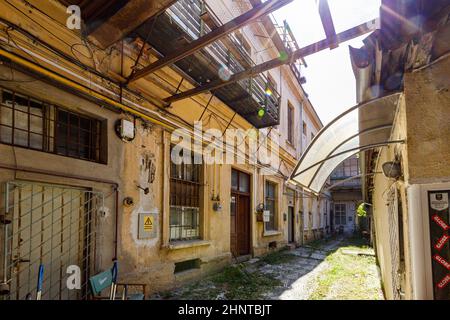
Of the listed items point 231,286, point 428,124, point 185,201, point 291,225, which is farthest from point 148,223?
point 291,225

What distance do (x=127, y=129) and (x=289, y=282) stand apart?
16.9 ft

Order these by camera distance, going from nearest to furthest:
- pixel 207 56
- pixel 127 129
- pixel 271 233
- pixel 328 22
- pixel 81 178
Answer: pixel 328 22 → pixel 81 178 → pixel 127 129 → pixel 207 56 → pixel 271 233

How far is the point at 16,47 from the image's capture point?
353cm

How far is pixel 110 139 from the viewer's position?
481 cm

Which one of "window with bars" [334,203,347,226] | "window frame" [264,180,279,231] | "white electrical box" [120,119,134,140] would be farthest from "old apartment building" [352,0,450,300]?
"window with bars" [334,203,347,226]

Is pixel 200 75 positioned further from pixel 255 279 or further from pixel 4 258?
pixel 255 279

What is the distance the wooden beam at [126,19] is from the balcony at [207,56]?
61cm

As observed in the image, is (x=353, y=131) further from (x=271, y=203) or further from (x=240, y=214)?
(x=271, y=203)

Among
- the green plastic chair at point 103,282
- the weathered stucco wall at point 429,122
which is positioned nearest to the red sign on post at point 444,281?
the weathered stucco wall at point 429,122

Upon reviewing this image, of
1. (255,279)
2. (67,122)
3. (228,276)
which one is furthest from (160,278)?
(67,122)

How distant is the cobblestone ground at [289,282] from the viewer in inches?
235

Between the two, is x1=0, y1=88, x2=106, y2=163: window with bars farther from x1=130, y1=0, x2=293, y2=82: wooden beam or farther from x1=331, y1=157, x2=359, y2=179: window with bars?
x1=331, y1=157, x2=359, y2=179: window with bars

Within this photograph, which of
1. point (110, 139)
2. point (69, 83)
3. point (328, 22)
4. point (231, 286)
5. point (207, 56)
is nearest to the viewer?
point (328, 22)

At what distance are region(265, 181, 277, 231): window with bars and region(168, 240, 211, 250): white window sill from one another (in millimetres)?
5086
